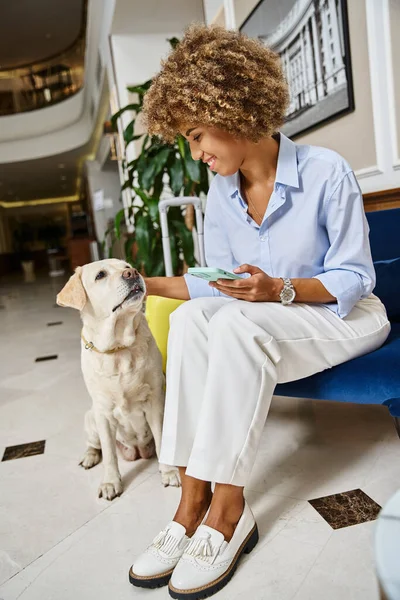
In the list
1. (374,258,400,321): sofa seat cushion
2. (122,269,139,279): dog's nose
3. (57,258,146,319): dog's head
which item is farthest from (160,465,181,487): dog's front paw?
(374,258,400,321): sofa seat cushion

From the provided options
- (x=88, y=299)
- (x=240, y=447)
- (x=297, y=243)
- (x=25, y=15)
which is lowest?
(x=240, y=447)

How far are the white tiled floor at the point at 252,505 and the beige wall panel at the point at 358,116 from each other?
1.25 m

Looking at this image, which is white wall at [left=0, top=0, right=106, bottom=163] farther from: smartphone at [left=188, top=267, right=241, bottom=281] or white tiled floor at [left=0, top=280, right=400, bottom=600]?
smartphone at [left=188, top=267, right=241, bottom=281]

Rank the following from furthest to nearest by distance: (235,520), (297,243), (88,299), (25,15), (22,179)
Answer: (22,179) → (25,15) → (88,299) → (297,243) → (235,520)

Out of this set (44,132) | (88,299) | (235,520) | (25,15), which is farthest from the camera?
(44,132)

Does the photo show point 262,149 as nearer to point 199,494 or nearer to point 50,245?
point 199,494

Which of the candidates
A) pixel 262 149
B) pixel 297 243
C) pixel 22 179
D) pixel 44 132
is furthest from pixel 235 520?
pixel 22 179

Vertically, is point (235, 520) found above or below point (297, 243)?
below

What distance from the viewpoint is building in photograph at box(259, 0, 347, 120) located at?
8.29 feet

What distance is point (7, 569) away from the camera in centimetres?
142

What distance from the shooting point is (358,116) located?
2.50m

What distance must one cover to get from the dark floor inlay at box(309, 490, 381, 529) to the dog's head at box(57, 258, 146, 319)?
84 cm

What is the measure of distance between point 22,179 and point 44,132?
427 centimetres

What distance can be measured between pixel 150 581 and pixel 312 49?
264 cm
